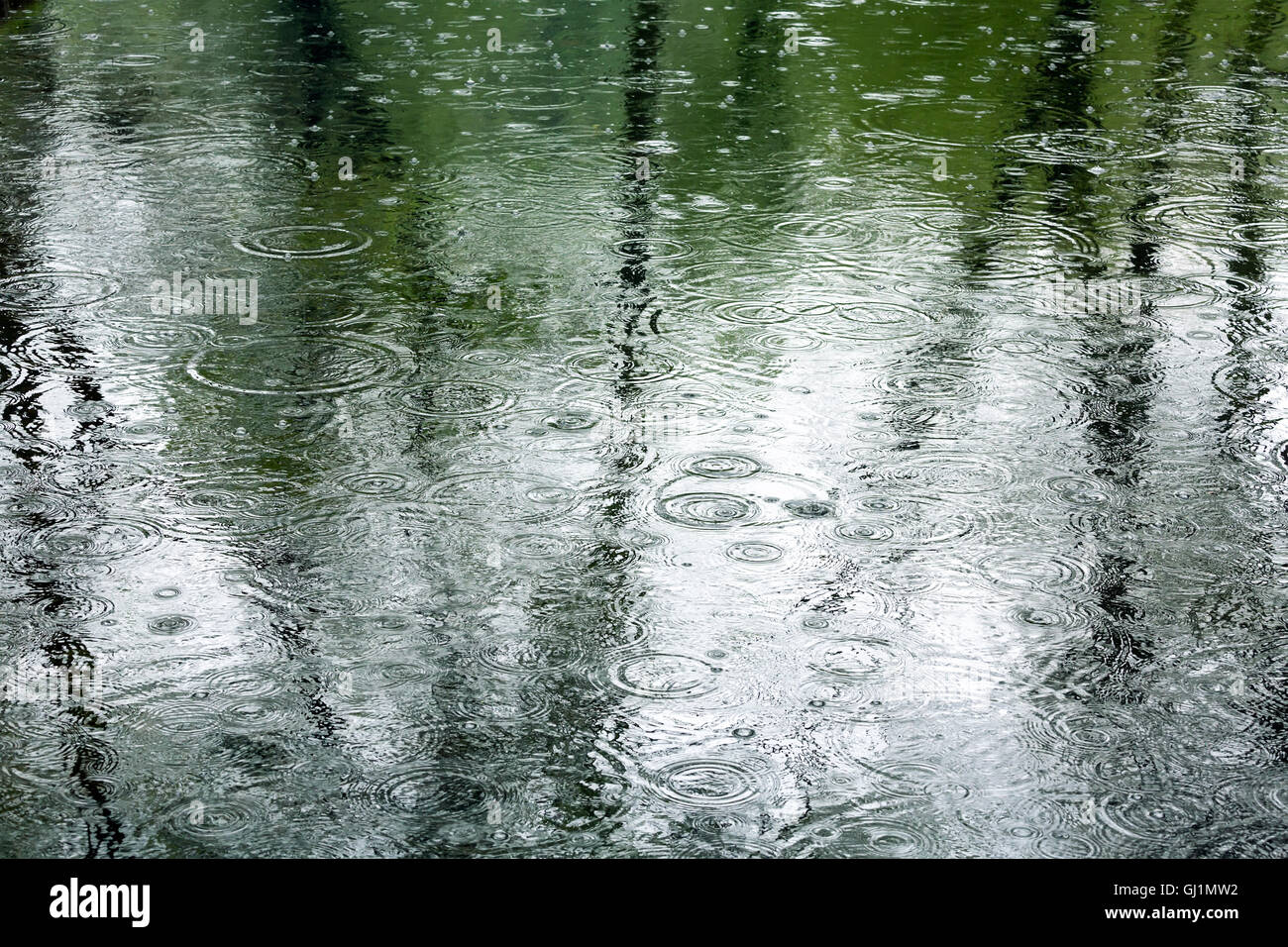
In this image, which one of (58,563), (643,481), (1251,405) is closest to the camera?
(58,563)

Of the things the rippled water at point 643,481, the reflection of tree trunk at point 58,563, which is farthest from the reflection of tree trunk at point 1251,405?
the reflection of tree trunk at point 58,563

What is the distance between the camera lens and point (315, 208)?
8.34m

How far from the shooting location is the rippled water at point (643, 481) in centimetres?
373

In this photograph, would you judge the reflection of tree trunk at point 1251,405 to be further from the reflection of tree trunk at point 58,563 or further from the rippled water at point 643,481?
the reflection of tree trunk at point 58,563

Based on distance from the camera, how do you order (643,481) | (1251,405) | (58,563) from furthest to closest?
(1251,405), (643,481), (58,563)

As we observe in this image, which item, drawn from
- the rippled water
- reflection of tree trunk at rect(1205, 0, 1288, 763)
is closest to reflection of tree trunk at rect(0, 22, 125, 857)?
the rippled water

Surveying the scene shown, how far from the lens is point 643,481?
531 centimetres

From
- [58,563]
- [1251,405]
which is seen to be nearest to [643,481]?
[58,563]

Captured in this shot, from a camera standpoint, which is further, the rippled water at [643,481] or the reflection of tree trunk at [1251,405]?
the reflection of tree trunk at [1251,405]

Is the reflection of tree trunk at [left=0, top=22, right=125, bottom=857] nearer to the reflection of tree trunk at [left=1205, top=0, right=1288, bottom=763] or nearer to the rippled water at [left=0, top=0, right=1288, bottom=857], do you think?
the rippled water at [left=0, top=0, right=1288, bottom=857]

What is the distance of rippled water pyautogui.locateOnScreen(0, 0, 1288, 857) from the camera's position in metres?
3.73

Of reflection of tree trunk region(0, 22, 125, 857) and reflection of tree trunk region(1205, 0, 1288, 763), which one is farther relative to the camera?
reflection of tree trunk region(1205, 0, 1288, 763)

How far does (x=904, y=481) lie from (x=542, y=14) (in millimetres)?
9945

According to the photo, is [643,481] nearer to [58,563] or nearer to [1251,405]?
[58,563]
